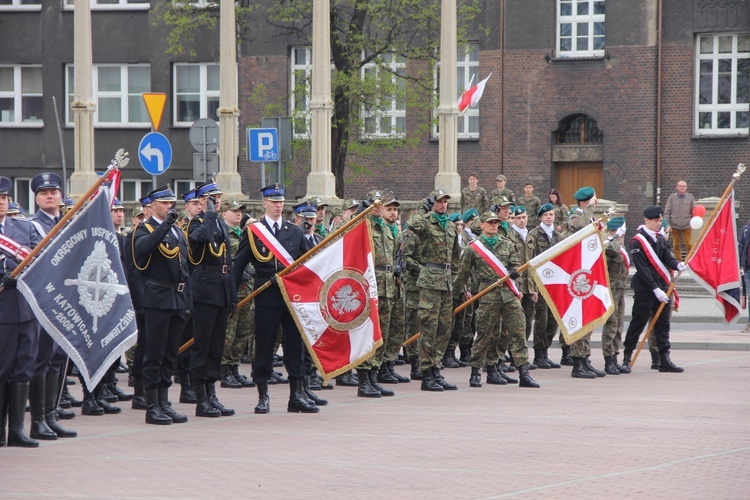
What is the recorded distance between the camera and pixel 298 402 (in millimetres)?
12336

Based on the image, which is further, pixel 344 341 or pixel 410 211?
pixel 410 211

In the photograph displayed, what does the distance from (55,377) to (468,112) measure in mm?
27034

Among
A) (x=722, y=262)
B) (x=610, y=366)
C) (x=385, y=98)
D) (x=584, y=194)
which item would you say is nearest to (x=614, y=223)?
(x=584, y=194)

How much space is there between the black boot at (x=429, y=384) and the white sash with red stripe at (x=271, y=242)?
8.42 ft

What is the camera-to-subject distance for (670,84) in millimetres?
34594

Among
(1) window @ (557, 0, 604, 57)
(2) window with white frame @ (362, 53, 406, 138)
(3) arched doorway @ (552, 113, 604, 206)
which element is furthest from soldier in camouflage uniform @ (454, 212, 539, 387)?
(1) window @ (557, 0, 604, 57)

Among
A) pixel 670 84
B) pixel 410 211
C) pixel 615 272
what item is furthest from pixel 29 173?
pixel 615 272

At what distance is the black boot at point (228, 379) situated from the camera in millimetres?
14711

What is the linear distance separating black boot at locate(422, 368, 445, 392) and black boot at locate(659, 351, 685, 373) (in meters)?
3.49

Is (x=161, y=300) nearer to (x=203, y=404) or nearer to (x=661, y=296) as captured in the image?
(x=203, y=404)

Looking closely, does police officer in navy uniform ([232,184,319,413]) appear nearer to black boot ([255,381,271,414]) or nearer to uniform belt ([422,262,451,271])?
black boot ([255,381,271,414])

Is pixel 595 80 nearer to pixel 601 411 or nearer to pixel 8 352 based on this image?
pixel 601 411

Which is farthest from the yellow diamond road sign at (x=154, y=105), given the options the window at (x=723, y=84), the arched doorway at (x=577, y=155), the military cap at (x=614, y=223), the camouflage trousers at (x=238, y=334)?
the window at (x=723, y=84)

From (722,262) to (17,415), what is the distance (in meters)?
9.98
